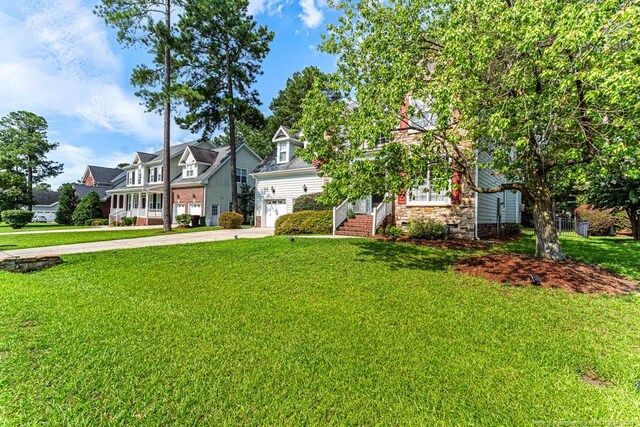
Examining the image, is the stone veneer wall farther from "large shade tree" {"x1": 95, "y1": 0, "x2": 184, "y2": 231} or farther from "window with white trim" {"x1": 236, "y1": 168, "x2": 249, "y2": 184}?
"window with white trim" {"x1": 236, "y1": 168, "x2": 249, "y2": 184}

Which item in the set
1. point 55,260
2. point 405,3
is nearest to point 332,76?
point 405,3

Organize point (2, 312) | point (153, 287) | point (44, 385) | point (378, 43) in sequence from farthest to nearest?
point (378, 43) < point (153, 287) < point (2, 312) < point (44, 385)

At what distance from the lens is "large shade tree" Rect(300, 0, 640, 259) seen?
16.6 feet

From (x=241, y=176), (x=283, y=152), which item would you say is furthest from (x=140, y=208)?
(x=283, y=152)

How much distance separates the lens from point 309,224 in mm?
15203

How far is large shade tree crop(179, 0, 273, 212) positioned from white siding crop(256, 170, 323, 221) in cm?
264

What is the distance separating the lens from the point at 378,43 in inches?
323

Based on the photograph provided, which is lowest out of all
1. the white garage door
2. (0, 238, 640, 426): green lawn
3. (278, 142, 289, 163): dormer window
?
(0, 238, 640, 426): green lawn

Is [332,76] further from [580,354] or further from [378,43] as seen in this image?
[580,354]

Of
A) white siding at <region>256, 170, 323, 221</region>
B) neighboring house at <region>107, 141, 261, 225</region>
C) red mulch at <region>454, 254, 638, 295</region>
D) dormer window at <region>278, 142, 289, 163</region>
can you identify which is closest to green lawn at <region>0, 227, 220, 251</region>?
white siding at <region>256, 170, 323, 221</region>

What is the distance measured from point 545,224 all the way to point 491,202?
6838mm

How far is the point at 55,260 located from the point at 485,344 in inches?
422

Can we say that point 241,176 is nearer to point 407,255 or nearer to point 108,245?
point 108,245

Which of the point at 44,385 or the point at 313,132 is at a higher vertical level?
the point at 313,132
